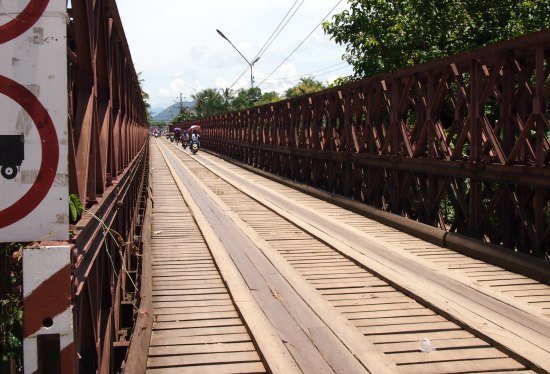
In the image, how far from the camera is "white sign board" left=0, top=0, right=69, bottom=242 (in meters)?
1.92

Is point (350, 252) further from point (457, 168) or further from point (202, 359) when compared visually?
point (202, 359)

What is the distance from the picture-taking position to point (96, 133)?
3852 mm

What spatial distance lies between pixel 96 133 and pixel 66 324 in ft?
6.79

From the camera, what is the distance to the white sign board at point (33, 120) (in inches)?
75.4

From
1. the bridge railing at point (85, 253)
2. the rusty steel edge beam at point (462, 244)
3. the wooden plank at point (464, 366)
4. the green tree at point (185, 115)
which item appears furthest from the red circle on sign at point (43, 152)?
the green tree at point (185, 115)

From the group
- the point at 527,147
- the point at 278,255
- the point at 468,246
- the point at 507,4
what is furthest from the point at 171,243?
the point at 507,4

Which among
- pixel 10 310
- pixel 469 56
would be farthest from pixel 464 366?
pixel 469 56

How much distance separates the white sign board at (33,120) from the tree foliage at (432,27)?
14009 mm

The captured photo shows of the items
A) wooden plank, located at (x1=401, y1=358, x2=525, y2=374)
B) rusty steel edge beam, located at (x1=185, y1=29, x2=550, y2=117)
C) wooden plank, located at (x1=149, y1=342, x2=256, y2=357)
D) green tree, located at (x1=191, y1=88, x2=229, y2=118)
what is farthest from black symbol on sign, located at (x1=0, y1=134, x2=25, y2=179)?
green tree, located at (x1=191, y1=88, x2=229, y2=118)

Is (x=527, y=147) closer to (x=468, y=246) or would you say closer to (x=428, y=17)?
(x=468, y=246)

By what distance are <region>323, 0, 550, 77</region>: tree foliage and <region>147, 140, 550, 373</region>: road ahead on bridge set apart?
7963 millimetres

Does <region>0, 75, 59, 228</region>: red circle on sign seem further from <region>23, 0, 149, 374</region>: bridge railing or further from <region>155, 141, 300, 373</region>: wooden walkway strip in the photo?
<region>155, 141, 300, 373</region>: wooden walkway strip

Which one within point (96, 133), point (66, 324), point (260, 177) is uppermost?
point (96, 133)

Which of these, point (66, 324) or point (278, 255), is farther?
point (278, 255)
